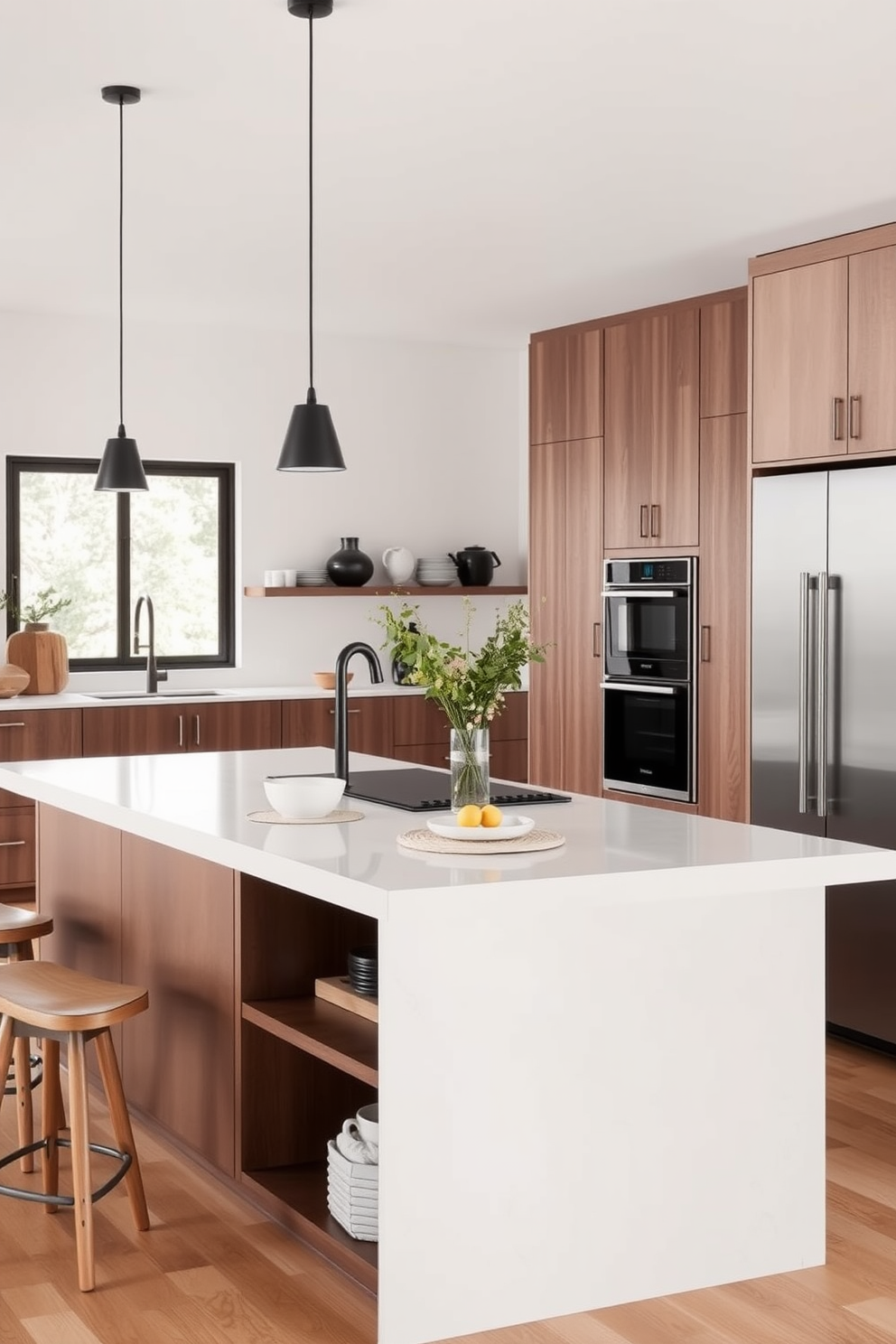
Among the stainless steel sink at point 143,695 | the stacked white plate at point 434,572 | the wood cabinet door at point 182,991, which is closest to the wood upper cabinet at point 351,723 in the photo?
the stainless steel sink at point 143,695

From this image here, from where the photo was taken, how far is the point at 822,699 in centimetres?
486

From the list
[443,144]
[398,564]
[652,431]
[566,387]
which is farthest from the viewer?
[398,564]

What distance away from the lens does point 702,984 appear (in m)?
2.88

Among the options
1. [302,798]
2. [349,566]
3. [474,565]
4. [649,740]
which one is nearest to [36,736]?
[349,566]

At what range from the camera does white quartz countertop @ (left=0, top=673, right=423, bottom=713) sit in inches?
259

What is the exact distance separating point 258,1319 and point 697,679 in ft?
11.2

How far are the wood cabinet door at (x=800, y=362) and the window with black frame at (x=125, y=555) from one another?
3.16 meters

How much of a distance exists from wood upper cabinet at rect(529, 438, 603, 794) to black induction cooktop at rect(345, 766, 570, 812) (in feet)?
7.49

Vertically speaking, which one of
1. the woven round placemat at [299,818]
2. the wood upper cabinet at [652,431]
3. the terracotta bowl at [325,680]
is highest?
the wood upper cabinet at [652,431]

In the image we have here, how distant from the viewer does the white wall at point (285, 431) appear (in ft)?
23.1

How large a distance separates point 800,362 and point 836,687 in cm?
103

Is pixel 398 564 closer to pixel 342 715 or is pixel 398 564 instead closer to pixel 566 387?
pixel 566 387

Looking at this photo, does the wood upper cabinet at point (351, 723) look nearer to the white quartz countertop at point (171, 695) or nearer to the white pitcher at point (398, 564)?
the white quartz countertop at point (171, 695)

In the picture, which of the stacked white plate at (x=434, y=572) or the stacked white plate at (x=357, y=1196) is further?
the stacked white plate at (x=434, y=572)
